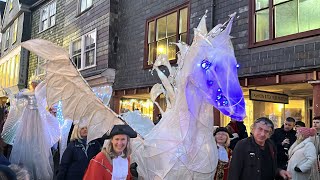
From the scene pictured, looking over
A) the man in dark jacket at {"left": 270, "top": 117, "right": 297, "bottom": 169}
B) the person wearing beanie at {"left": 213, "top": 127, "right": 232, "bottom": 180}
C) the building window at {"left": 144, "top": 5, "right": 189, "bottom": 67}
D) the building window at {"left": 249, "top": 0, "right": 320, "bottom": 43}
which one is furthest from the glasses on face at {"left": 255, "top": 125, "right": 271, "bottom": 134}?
the building window at {"left": 144, "top": 5, "right": 189, "bottom": 67}

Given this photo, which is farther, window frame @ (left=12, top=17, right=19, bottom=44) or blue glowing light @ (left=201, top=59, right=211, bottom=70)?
window frame @ (left=12, top=17, right=19, bottom=44)

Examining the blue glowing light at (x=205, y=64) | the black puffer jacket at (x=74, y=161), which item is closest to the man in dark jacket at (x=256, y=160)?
the blue glowing light at (x=205, y=64)

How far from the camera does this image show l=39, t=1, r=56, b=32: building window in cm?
2074

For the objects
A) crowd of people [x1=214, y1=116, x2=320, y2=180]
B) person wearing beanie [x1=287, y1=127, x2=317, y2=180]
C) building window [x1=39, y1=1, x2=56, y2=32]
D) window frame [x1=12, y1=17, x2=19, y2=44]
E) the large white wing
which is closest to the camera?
crowd of people [x1=214, y1=116, x2=320, y2=180]

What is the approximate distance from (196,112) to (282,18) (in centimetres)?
584

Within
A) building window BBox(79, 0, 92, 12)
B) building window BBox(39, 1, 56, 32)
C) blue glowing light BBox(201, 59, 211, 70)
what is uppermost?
building window BBox(39, 1, 56, 32)

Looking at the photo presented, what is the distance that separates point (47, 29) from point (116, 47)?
8222mm

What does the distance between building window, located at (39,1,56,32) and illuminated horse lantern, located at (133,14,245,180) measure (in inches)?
706

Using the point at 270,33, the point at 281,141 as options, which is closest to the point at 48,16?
the point at 270,33

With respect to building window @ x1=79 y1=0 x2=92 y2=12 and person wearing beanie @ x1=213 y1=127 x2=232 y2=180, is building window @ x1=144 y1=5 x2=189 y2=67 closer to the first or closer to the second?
building window @ x1=79 y1=0 x2=92 y2=12

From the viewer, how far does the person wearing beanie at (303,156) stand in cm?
547

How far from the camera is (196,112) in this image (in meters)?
3.89

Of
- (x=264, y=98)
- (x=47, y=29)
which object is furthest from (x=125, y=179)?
(x=47, y=29)

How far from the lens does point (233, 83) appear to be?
372cm
